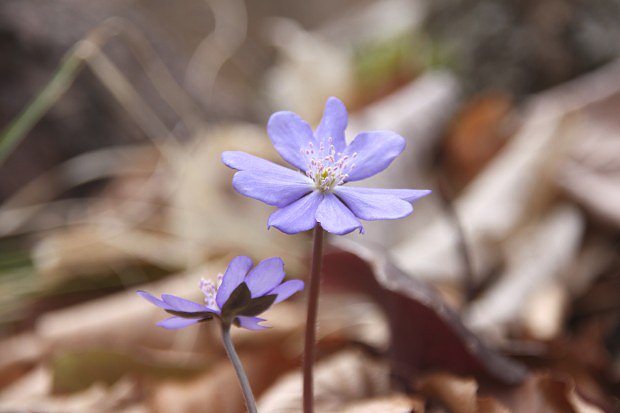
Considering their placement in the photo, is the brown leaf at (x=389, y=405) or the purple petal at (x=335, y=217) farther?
the brown leaf at (x=389, y=405)

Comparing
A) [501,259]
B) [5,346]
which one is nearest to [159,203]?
[5,346]

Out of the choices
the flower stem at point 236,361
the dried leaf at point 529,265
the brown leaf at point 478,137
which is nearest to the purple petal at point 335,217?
the flower stem at point 236,361

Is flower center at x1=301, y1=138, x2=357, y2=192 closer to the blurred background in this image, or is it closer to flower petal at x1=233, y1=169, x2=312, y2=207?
flower petal at x1=233, y1=169, x2=312, y2=207

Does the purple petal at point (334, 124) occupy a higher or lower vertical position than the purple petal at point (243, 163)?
higher

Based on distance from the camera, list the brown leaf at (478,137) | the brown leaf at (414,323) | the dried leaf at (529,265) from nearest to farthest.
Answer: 1. the brown leaf at (414,323)
2. the dried leaf at (529,265)
3. the brown leaf at (478,137)

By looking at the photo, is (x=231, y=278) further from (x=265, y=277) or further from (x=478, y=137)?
(x=478, y=137)

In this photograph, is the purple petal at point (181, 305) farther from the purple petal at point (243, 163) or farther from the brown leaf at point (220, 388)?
the brown leaf at point (220, 388)

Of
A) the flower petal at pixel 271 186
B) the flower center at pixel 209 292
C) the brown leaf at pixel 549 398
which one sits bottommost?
the brown leaf at pixel 549 398
